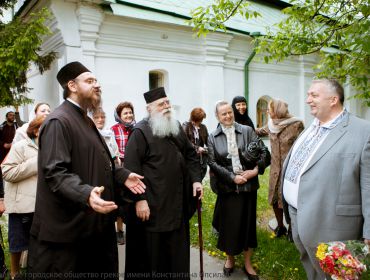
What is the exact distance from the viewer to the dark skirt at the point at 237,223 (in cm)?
384

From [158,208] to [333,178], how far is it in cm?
156

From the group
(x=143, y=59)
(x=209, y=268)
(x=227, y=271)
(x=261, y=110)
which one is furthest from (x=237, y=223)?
(x=261, y=110)

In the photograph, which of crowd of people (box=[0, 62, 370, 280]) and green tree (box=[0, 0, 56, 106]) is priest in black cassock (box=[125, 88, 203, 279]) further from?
green tree (box=[0, 0, 56, 106])

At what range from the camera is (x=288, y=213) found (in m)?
3.23

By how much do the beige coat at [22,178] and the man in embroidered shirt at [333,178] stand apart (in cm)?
259

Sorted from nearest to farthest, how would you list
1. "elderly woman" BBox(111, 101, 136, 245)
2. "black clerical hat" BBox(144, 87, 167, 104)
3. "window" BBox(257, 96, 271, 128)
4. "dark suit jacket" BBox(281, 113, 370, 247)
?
1. "dark suit jacket" BBox(281, 113, 370, 247)
2. "black clerical hat" BBox(144, 87, 167, 104)
3. "elderly woman" BBox(111, 101, 136, 245)
4. "window" BBox(257, 96, 271, 128)

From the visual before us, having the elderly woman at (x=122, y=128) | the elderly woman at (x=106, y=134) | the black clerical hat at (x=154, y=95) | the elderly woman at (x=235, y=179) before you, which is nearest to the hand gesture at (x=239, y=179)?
the elderly woman at (x=235, y=179)

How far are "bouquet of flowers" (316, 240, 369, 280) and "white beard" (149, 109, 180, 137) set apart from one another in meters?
1.76

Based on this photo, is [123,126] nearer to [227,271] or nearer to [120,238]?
[120,238]

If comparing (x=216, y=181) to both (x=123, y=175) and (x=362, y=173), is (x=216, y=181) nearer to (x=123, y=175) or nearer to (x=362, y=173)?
(x=123, y=175)

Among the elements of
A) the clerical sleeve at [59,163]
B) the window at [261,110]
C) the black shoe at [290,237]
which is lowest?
the black shoe at [290,237]

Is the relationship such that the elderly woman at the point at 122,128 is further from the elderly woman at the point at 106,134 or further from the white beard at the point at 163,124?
the white beard at the point at 163,124

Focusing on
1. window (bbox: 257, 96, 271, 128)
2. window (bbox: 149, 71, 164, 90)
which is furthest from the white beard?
window (bbox: 257, 96, 271, 128)

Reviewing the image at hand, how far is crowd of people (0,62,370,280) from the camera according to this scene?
94.0 inches
